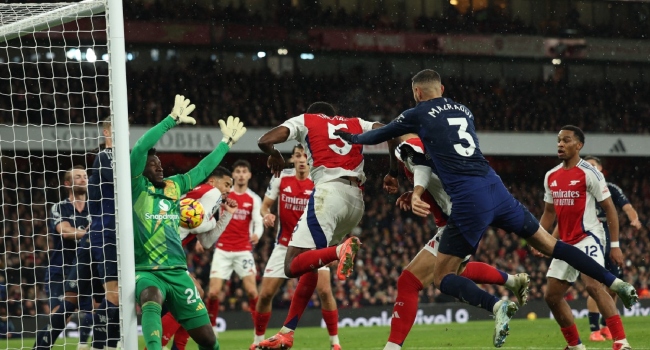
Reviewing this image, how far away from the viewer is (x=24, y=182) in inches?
916

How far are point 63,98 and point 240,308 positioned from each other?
7.32m

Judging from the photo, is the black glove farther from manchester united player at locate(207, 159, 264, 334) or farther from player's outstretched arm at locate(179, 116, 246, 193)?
manchester united player at locate(207, 159, 264, 334)

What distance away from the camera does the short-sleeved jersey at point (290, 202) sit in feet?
36.6

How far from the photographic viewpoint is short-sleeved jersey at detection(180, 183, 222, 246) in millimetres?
8828

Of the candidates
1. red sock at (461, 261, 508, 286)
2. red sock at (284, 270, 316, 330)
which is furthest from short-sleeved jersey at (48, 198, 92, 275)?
red sock at (461, 261, 508, 286)

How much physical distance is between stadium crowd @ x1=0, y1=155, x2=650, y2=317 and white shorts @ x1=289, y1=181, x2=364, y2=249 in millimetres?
12847

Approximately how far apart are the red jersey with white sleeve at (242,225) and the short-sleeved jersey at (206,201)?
3.41 meters

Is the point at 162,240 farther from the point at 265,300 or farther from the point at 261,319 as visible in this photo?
the point at 261,319

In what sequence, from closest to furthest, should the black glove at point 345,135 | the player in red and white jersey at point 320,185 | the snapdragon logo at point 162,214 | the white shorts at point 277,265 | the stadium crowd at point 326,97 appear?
the snapdragon logo at point 162,214, the black glove at point 345,135, the player in red and white jersey at point 320,185, the white shorts at point 277,265, the stadium crowd at point 326,97

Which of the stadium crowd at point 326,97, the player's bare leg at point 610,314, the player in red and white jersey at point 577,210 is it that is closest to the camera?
the player's bare leg at point 610,314

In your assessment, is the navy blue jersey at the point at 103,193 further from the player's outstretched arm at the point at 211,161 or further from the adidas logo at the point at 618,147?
the adidas logo at the point at 618,147

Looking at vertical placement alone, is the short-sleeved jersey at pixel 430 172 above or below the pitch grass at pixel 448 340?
above

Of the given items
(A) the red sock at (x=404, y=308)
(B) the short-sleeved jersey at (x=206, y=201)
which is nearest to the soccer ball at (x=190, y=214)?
(B) the short-sleeved jersey at (x=206, y=201)

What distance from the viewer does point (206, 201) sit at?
9.12 metres
